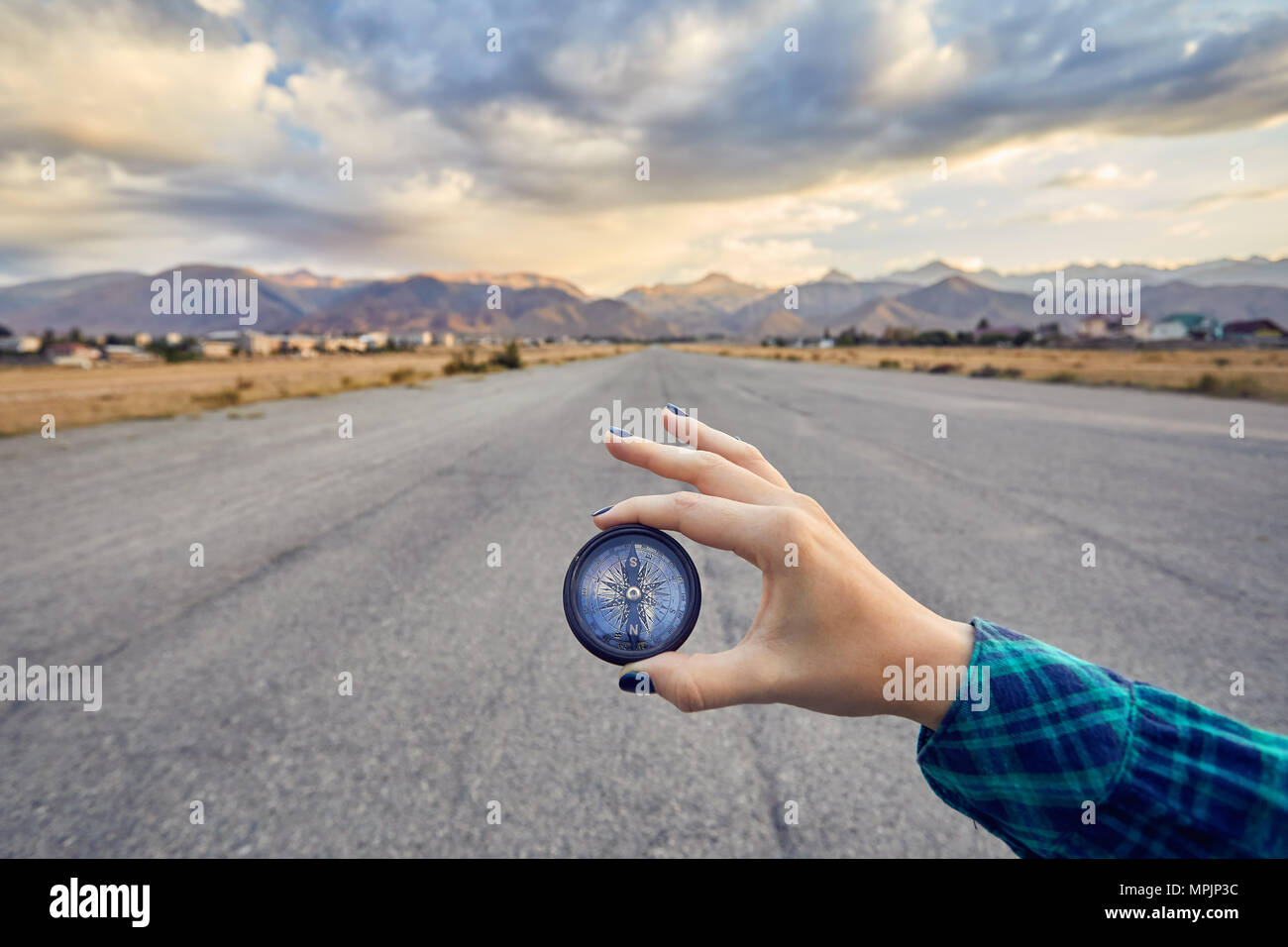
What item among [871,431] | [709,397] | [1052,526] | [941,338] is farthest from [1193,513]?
[941,338]

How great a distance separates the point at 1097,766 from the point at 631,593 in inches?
37.3

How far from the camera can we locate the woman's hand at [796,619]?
1195 millimetres

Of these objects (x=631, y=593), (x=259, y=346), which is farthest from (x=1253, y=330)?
(x=259, y=346)

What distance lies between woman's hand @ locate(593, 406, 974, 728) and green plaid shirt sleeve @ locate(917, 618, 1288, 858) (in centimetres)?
8

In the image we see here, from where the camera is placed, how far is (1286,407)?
62.4 ft

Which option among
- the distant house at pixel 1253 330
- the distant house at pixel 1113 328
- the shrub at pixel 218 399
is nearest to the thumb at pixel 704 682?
the shrub at pixel 218 399

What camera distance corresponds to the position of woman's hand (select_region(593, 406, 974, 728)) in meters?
1.20

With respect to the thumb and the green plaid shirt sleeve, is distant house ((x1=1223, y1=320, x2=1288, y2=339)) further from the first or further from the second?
the thumb

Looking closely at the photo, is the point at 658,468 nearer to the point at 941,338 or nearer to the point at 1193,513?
the point at 1193,513

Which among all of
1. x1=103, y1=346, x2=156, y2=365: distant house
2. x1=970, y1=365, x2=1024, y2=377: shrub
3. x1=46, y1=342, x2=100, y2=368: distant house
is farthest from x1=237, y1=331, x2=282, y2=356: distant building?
x1=970, y1=365, x2=1024, y2=377: shrub

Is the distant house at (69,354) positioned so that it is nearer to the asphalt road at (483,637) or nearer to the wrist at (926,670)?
the asphalt road at (483,637)

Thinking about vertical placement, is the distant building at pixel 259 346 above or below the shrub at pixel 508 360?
above

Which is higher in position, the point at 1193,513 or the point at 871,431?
the point at 871,431
